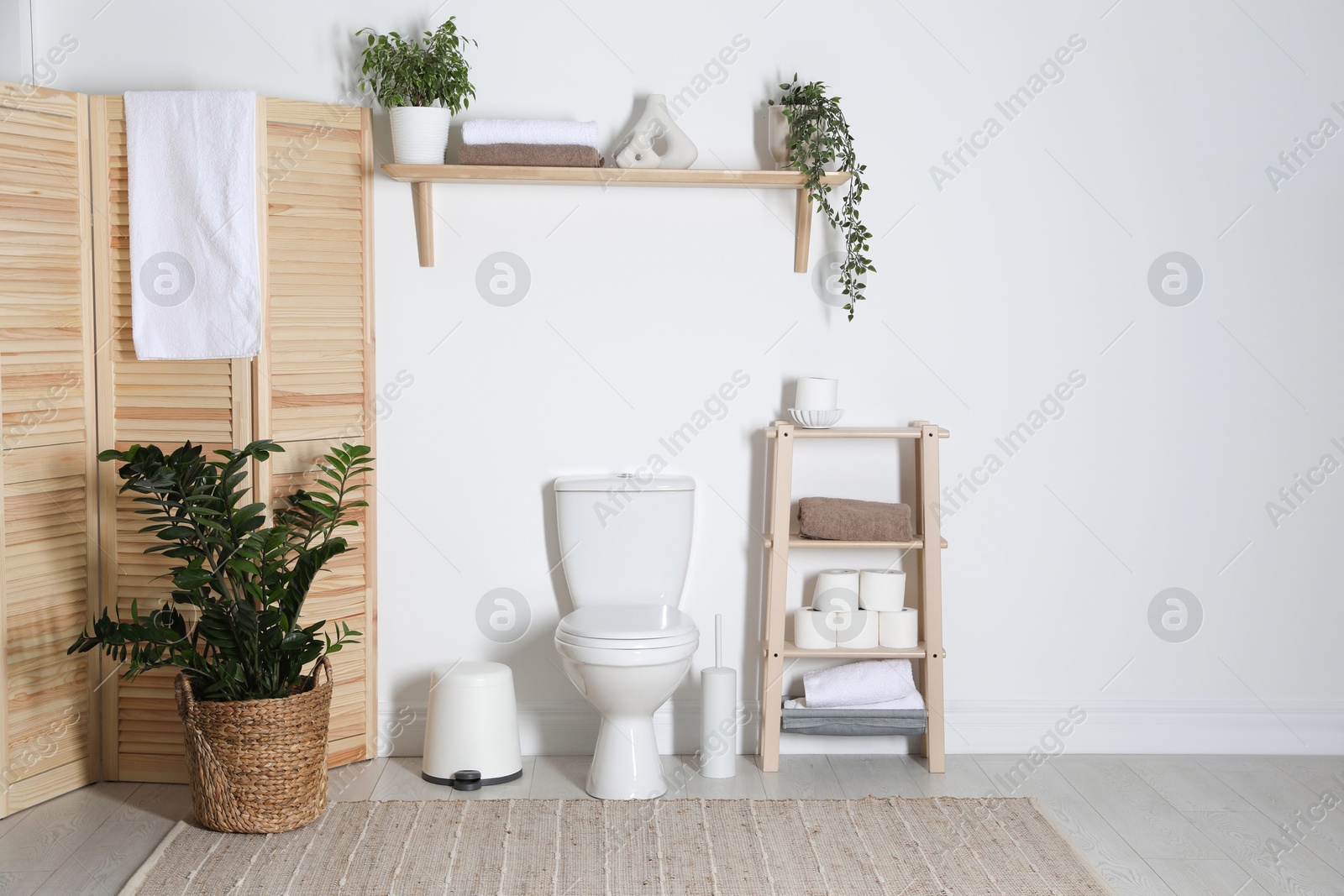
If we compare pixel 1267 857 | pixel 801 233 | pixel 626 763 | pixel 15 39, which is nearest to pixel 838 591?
pixel 626 763

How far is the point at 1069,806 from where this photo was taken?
2475mm

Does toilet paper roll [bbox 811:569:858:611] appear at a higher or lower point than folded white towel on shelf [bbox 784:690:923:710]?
higher

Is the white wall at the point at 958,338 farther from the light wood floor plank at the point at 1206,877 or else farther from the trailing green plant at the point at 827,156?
the light wood floor plank at the point at 1206,877

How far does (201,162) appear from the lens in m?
2.42

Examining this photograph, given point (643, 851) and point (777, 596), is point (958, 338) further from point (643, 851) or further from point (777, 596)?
point (643, 851)

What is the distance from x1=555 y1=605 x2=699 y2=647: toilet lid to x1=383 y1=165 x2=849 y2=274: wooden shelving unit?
0.97m

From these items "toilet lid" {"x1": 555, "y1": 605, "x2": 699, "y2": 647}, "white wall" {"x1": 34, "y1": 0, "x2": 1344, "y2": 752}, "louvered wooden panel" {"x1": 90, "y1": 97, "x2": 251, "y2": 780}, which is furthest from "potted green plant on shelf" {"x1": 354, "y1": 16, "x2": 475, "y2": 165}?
"toilet lid" {"x1": 555, "y1": 605, "x2": 699, "y2": 647}

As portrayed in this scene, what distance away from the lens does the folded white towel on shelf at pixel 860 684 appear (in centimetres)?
269

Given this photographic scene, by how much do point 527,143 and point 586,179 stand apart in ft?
0.54

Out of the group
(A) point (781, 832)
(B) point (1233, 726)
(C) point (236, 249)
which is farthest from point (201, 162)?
(B) point (1233, 726)

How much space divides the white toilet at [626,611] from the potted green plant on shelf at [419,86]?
898 millimetres

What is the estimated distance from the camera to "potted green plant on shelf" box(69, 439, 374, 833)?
7.22 feet

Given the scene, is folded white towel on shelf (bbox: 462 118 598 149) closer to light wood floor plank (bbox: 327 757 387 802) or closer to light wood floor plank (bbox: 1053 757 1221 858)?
light wood floor plank (bbox: 327 757 387 802)

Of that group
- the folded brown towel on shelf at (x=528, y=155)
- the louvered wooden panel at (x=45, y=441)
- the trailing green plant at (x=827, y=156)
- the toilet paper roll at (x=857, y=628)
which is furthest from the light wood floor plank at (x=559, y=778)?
the folded brown towel on shelf at (x=528, y=155)
